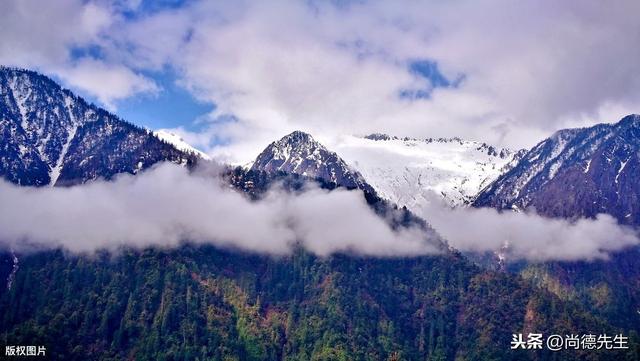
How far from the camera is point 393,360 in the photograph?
14812cm

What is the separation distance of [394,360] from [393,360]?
1.16 m

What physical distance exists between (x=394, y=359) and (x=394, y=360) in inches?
20.0

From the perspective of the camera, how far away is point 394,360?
482 feet

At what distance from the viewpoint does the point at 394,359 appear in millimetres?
147500

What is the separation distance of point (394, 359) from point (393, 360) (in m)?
0.74
